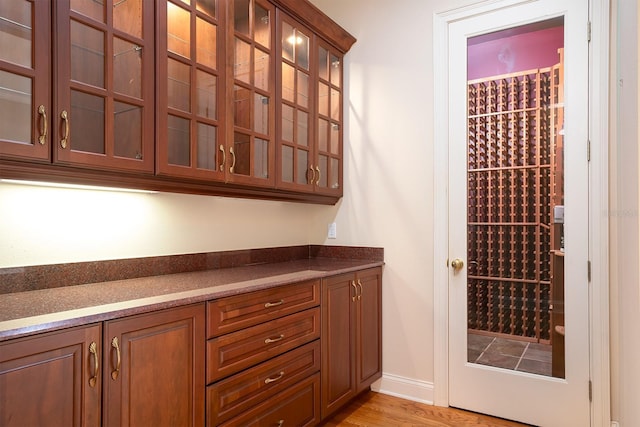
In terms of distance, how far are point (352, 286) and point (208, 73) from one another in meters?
1.44

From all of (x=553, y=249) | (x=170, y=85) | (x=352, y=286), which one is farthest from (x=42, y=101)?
(x=553, y=249)

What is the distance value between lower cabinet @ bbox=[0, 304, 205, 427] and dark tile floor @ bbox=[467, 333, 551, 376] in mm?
1735

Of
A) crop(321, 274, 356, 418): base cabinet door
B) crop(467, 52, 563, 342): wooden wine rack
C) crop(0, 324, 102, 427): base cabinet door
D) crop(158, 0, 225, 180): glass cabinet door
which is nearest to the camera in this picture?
crop(0, 324, 102, 427): base cabinet door

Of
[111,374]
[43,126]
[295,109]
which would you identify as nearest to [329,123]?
[295,109]

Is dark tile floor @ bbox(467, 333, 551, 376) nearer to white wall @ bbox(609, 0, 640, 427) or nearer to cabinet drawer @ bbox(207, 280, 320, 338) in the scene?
cabinet drawer @ bbox(207, 280, 320, 338)

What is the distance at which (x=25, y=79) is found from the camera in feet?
4.31

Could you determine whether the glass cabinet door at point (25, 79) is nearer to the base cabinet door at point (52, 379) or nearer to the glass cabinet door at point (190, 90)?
the glass cabinet door at point (190, 90)

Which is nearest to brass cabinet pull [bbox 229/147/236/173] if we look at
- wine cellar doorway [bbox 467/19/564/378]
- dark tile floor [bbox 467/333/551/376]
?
wine cellar doorway [bbox 467/19/564/378]

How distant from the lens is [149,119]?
5.45 feet

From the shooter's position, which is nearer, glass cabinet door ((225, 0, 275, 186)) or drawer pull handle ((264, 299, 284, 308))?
drawer pull handle ((264, 299, 284, 308))

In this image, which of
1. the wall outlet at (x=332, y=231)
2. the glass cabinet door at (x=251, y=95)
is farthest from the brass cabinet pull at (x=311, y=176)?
the wall outlet at (x=332, y=231)

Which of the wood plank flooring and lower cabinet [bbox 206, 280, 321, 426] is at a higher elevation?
lower cabinet [bbox 206, 280, 321, 426]

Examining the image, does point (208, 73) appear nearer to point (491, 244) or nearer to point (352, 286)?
point (352, 286)

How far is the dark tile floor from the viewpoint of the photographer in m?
2.36
